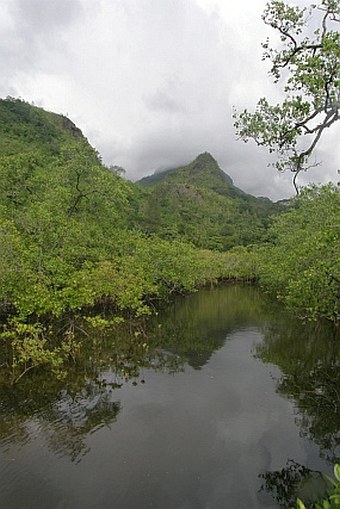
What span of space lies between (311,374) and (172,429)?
1001 cm

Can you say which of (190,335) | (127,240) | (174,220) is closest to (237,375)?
(190,335)

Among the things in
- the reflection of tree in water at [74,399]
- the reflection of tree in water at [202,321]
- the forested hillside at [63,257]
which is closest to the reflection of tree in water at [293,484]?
the reflection of tree in water at [74,399]

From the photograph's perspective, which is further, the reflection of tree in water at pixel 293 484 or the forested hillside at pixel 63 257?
the forested hillside at pixel 63 257

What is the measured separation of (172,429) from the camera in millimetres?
15414

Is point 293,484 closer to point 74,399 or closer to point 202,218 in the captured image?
point 74,399

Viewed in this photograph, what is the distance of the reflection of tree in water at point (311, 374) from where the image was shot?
51.0ft

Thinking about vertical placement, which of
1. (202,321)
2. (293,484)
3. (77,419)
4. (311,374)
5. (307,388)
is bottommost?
(293,484)

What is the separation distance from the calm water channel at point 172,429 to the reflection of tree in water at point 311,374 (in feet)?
0.25

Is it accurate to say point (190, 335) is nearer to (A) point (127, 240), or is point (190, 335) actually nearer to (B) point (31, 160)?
(A) point (127, 240)

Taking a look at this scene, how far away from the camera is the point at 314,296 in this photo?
55.0 feet

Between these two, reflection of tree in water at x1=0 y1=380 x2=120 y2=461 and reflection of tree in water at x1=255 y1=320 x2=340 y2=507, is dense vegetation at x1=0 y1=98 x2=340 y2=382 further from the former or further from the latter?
reflection of tree in water at x1=255 y1=320 x2=340 y2=507

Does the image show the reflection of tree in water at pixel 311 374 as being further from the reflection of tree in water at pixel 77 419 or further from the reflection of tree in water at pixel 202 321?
the reflection of tree in water at pixel 77 419

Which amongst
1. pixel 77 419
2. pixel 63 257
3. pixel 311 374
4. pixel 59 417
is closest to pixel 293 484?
pixel 77 419

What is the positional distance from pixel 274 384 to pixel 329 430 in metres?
4.75
